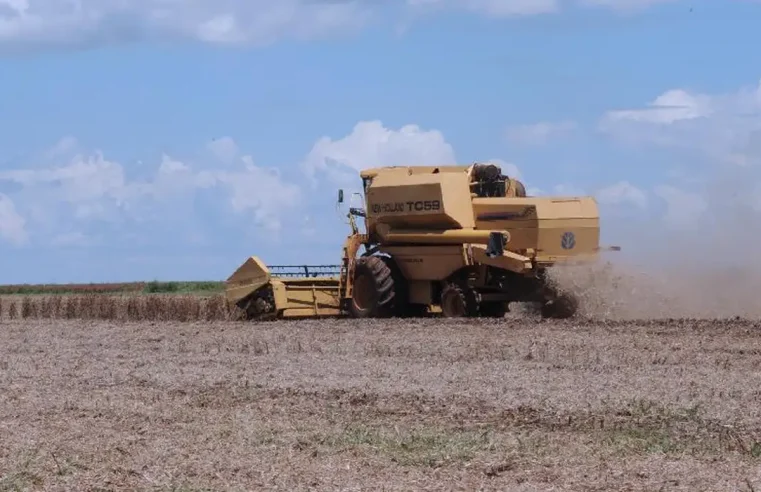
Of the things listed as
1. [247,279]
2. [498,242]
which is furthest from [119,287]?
[498,242]

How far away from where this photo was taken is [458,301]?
22.7 metres

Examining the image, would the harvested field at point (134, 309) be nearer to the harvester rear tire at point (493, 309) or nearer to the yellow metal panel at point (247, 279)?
the yellow metal panel at point (247, 279)

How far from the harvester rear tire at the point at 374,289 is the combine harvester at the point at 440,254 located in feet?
0.06

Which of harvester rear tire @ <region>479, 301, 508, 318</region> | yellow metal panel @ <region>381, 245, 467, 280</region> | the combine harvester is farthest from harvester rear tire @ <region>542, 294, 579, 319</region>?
yellow metal panel @ <region>381, 245, 467, 280</region>

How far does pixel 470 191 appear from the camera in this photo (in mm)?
23344

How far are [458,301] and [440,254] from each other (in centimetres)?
99

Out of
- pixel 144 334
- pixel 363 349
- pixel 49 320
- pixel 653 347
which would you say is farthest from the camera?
pixel 49 320

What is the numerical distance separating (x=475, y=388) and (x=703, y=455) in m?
4.05

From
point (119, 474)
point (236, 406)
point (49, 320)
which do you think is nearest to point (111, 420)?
point (236, 406)

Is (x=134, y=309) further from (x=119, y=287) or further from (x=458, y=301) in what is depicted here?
(x=119, y=287)

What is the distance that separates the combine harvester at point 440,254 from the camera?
2189 centimetres

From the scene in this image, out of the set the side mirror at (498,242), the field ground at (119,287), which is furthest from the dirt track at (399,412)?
the field ground at (119,287)

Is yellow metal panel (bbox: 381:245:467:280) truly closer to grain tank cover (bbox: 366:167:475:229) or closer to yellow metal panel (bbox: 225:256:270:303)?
grain tank cover (bbox: 366:167:475:229)

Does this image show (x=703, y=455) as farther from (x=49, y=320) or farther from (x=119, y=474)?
(x=49, y=320)
